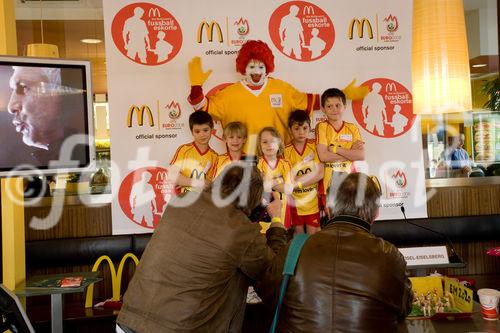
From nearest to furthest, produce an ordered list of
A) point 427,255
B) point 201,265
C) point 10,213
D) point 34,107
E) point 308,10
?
point 201,265 → point 34,107 → point 427,255 → point 10,213 → point 308,10

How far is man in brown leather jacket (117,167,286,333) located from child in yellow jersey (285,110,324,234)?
83.6 inches

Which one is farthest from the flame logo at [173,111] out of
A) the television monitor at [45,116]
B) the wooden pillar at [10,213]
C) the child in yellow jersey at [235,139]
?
the television monitor at [45,116]

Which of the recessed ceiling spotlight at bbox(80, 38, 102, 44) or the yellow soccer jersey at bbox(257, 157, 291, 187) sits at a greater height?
the recessed ceiling spotlight at bbox(80, 38, 102, 44)

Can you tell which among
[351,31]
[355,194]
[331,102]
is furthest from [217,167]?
[355,194]

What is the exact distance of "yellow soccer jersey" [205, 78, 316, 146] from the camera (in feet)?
13.9

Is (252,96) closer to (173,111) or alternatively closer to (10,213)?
(173,111)

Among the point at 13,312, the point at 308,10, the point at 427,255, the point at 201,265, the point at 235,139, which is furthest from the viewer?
the point at 308,10

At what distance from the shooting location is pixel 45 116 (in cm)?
274

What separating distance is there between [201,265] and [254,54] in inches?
98.5

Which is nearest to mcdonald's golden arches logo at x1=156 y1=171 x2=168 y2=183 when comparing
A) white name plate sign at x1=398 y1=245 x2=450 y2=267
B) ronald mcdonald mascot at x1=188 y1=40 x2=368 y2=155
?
ronald mcdonald mascot at x1=188 y1=40 x2=368 y2=155

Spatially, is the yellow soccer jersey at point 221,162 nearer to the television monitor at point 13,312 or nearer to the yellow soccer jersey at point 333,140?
the yellow soccer jersey at point 333,140

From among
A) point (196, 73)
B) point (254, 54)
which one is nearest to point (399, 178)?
point (254, 54)

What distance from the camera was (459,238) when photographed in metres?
4.49

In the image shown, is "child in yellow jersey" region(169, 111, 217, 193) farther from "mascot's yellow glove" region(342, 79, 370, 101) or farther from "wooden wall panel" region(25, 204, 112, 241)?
"mascot's yellow glove" region(342, 79, 370, 101)
